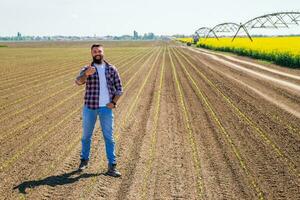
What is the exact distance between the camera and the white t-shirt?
646 centimetres

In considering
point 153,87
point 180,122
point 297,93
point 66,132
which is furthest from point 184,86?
point 66,132

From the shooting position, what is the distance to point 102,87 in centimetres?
653

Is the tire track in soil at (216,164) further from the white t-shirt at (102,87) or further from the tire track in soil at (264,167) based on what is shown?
the white t-shirt at (102,87)

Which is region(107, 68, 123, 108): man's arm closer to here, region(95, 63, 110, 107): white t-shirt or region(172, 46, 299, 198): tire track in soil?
region(95, 63, 110, 107): white t-shirt

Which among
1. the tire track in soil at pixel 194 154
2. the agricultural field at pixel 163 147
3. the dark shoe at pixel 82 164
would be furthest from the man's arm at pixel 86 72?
the tire track in soil at pixel 194 154

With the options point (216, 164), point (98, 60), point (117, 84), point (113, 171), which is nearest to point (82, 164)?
point (113, 171)

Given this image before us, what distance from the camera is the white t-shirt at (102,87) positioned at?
6465 mm

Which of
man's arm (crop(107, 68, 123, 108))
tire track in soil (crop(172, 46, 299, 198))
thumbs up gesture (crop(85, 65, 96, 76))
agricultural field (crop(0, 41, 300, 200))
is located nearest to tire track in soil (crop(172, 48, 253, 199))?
agricultural field (crop(0, 41, 300, 200))

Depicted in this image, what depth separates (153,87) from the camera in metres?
18.4

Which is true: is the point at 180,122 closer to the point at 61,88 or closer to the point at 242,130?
the point at 242,130

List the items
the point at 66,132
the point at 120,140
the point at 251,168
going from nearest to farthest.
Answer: the point at 251,168 → the point at 120,140 → the point at 66,132

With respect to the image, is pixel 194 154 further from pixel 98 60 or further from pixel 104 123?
pixel 98 60

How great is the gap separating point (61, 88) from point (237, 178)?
13.2m

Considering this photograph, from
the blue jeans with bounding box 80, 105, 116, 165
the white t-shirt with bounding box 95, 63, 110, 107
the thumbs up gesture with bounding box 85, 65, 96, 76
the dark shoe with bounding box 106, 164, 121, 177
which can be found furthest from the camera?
the dark shoe with bounding box 106, 164, 121, 177
